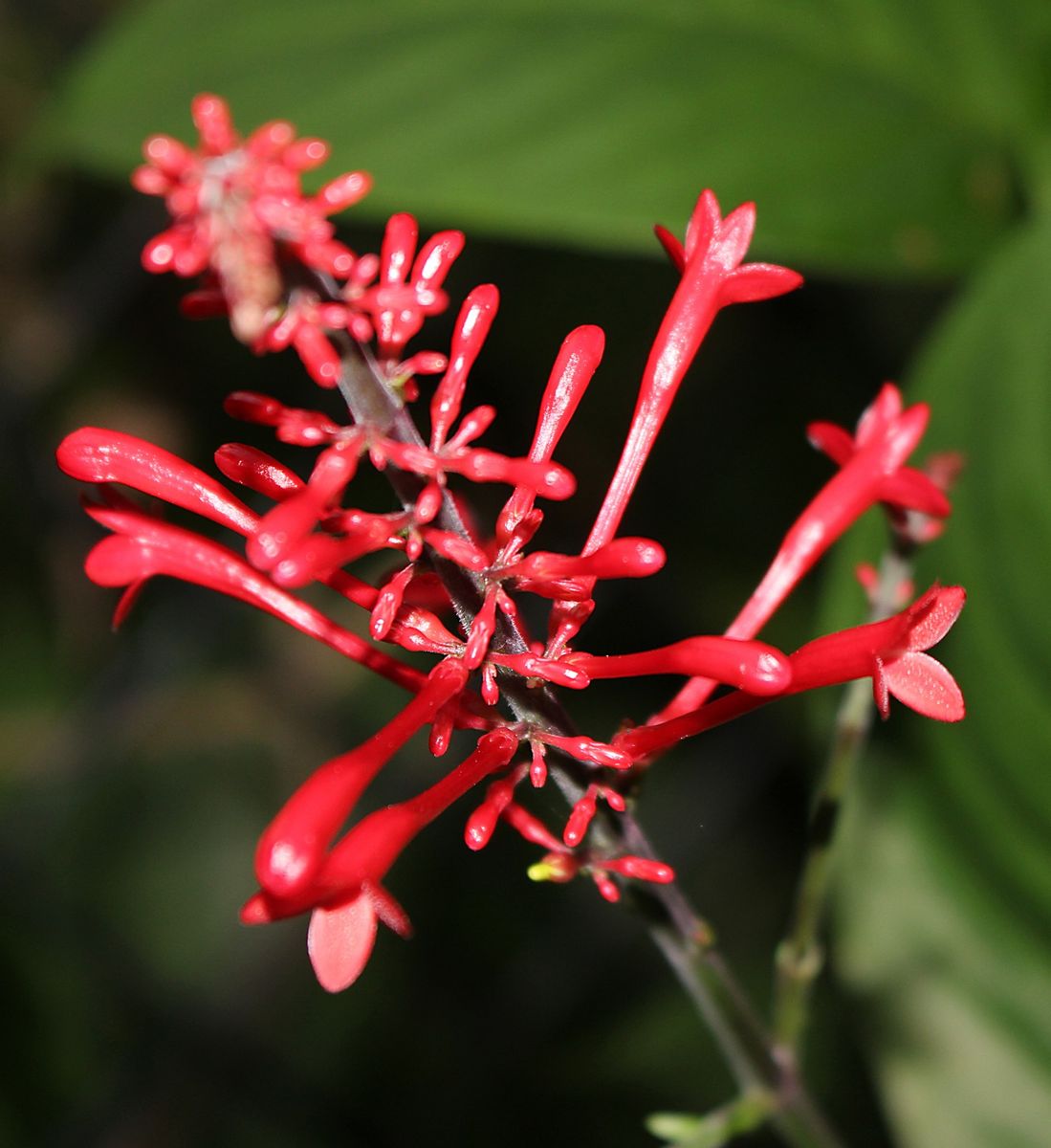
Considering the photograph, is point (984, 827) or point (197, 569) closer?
point (197, 569)

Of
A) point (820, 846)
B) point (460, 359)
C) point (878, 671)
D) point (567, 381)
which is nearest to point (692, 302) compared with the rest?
point (567, 381)

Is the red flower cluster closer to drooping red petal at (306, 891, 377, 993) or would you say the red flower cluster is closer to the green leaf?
drooping red petal at (306, 891, 377, 993)

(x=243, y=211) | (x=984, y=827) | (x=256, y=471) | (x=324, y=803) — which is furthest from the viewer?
(x=984, y=827)

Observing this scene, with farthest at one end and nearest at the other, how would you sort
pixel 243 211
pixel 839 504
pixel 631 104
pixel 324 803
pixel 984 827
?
pixel 631 104 < pixel 984 827 < pixel 839 504 < pixel 324 803 < pixel 243 211

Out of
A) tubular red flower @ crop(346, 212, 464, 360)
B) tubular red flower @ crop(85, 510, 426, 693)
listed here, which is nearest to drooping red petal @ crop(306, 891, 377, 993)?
tubular red flower @ crop(85, 510, 426, 693)

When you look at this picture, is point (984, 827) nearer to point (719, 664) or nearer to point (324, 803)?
point (719, 664)

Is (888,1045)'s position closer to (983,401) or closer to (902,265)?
(983,401)

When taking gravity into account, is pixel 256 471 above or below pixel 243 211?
below

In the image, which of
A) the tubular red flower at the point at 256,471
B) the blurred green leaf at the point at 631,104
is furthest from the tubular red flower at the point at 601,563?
the blurred green leaf at the point at 631,104
